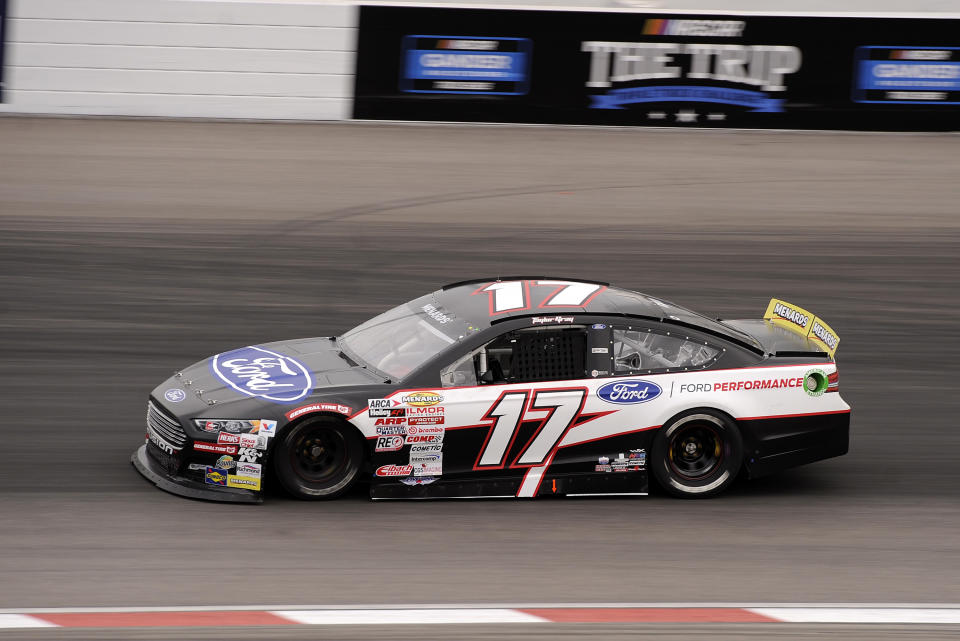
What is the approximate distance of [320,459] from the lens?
24.2 feet

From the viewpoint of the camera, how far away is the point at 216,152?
1697 cm

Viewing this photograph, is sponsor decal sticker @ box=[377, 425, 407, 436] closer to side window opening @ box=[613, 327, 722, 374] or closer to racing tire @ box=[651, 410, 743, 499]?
side window opening @ box=[613, 327, 722, 374]

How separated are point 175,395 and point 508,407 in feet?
6.87

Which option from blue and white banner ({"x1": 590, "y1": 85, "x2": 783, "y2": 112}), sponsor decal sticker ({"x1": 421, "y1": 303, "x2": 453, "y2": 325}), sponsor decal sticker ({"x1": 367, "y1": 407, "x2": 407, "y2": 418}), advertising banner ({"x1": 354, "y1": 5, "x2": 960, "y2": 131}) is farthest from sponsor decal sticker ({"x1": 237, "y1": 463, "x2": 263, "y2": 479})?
blue and white banner ({"x1": 590, "y1": 85, "x2": 783, "y2": 112})

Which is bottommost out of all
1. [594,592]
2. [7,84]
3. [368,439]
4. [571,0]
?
[594,592]

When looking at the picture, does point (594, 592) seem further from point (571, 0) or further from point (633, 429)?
point (571, 0)

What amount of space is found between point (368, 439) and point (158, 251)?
21.6 feet

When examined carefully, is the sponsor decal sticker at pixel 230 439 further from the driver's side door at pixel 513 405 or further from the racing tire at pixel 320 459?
the driver's side door at pixel 513 405

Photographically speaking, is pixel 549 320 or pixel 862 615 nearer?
pixel 862 615

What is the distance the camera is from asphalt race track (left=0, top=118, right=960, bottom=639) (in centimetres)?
656

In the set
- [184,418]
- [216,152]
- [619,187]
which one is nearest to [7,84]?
[216,152]

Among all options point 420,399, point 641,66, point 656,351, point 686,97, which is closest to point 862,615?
point 656,351

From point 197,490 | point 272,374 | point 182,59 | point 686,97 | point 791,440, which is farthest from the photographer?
point 686,97

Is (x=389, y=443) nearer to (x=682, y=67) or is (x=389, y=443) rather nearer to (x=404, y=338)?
(x=404, y=338)
